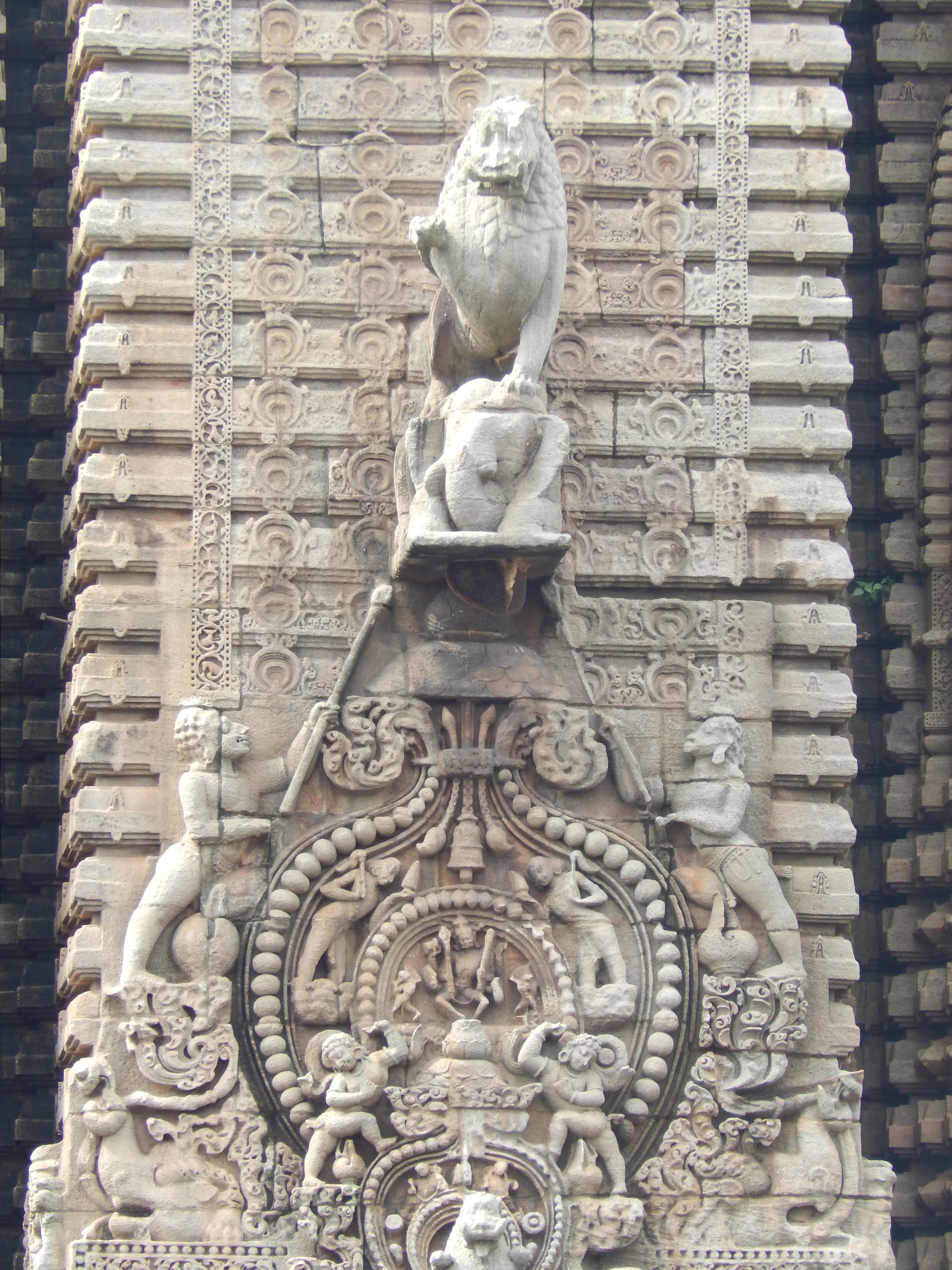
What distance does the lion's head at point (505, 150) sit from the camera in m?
12.9

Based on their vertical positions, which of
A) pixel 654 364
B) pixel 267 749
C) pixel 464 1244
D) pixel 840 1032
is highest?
pixel 654 364

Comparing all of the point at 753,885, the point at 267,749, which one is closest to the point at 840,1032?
the point at 753,885

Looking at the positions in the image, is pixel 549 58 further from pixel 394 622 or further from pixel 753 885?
pixel 753 885

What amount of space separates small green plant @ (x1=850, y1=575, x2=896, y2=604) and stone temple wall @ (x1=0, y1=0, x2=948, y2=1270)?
4.04ft

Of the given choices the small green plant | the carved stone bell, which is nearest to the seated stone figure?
the carved stone bell

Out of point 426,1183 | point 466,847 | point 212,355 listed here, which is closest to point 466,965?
point 466,847

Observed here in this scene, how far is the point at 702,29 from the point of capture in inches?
564

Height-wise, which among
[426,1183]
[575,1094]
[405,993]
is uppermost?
[405,993]

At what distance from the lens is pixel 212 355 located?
1382 cm

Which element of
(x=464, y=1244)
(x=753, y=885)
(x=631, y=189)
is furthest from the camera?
(x=631, y=189)

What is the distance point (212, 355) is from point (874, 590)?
4009mm

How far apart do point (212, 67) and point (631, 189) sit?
2130 millimetres

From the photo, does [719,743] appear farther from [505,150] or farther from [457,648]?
[505,150]

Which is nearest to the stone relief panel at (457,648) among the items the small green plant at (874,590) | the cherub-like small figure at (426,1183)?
the cherub-like small figure at (426,1183)
